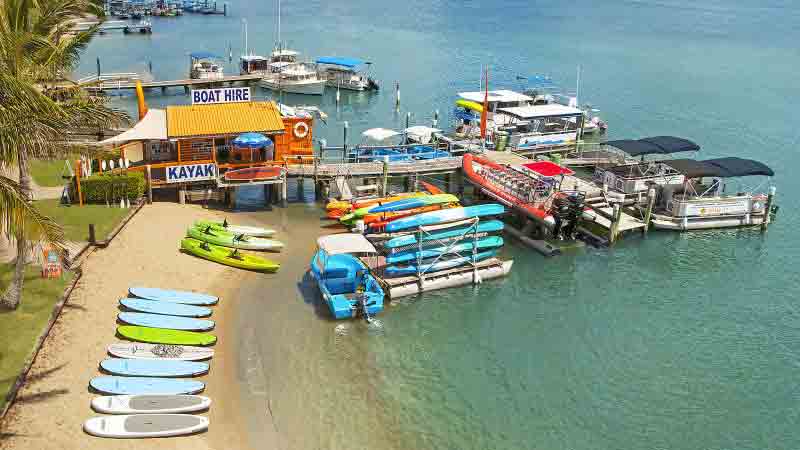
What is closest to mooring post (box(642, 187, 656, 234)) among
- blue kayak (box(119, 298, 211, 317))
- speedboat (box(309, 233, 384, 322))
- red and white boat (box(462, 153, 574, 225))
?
red and white boat (box(462, 153, 574, 225))

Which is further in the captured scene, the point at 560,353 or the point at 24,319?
the point at 560,353

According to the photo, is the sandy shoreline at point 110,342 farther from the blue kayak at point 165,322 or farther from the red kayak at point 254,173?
the red kayak at point 254,173

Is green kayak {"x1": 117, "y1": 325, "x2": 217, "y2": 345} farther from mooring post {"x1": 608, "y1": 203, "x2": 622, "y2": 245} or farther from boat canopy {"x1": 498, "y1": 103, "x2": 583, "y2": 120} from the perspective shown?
boat canopy {"x1": 498, "y1": 103, "x2": 583, "y2": 120}

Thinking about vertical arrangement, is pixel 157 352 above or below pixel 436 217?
below

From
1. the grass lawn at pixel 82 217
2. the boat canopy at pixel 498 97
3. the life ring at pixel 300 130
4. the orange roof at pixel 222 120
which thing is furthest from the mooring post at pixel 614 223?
the grass lawn at pixel 82 217

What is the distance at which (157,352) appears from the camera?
27.1 m

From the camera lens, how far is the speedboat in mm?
32875

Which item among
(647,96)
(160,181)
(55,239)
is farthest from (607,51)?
(55,239)

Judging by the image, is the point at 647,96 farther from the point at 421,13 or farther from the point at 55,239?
the point at 421,13

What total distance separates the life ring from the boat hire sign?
4641 mm

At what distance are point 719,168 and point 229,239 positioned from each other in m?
32.3

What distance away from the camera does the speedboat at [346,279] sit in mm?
32875

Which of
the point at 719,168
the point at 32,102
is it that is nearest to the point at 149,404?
the point at 32,102

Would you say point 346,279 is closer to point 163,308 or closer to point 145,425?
point 163,308
